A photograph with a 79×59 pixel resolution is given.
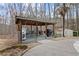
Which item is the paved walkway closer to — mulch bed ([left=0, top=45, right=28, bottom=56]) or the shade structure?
mulch bed ([left=0, top=45, right=28, bottom=56])

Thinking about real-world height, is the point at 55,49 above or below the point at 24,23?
below

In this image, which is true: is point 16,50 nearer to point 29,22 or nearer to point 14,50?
point 14,50

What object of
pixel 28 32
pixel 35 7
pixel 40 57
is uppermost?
pixel 35 7

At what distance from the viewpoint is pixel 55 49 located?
648 centimetres

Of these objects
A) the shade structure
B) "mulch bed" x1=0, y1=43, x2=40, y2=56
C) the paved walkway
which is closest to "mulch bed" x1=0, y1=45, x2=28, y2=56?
"mulch bed" x1=0, y1=43, x2=40, y2=56

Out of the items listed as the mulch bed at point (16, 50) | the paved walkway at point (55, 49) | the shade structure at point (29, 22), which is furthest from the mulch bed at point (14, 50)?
the shade structure at point (29, 22)

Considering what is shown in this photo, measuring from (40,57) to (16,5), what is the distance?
0.91 m

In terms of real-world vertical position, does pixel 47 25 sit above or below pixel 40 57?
above

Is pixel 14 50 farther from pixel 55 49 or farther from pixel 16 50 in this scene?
pixel 55 49

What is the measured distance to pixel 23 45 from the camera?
6527 millimetres

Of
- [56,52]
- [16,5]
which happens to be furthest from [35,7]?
[56,52]

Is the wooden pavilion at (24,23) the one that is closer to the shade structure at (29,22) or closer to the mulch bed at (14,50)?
the shade structure at (29,22)

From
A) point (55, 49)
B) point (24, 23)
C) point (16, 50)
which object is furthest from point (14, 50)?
point (55, 49)

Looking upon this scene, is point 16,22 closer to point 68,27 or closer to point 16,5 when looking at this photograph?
point 16,5
